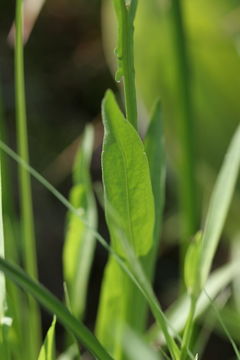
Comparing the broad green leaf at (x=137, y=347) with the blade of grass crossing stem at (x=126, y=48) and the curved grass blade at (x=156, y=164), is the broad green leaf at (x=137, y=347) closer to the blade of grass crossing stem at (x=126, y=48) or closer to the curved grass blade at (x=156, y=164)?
the curved grass blade at (x=156, y=164)

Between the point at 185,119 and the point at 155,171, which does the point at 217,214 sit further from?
the point at 185,119

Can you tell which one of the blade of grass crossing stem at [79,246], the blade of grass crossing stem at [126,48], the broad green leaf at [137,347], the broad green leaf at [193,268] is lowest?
the broad green leaf at [137,347]

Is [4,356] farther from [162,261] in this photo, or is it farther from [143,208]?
[162,261]

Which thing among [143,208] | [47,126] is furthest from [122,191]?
[47,126]

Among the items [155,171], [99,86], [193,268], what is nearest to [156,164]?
[155,171]

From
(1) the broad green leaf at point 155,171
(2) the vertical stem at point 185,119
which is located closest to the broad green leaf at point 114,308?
(1) the broad green leaf at point 155,171
